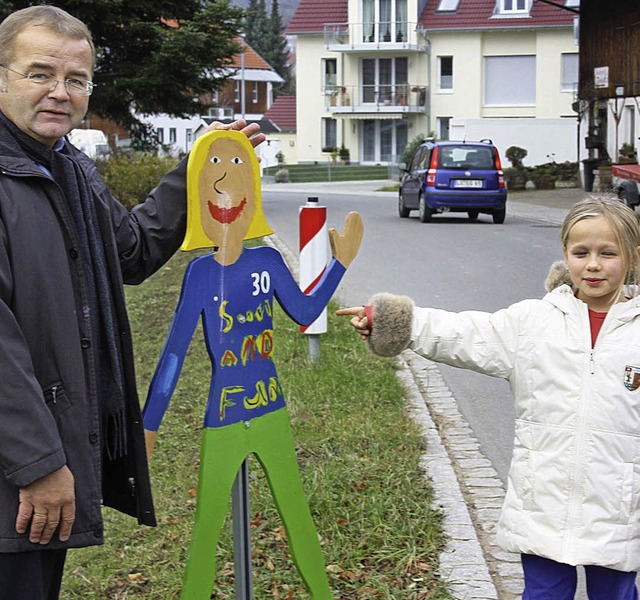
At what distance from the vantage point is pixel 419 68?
55094 mm

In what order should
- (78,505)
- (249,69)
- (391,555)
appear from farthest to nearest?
(249,69)
(391,555)
(78,505)

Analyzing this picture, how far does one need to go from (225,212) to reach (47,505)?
1.19 m

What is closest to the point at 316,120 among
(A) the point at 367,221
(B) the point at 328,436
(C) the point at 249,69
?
(C) the point at 249,69

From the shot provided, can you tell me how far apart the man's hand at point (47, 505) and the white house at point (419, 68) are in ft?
151

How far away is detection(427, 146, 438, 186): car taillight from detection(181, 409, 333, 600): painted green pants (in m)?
18.0

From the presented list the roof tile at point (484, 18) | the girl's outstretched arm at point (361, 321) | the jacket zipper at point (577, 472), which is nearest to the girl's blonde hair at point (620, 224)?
the jacket zipper at point (577, 472)

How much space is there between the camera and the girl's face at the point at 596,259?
3336 mm

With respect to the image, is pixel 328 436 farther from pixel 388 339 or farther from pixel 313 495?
pixel 388 339

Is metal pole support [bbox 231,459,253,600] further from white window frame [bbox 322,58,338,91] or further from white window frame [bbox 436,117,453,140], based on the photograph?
white window frame [bbox 322,58,338,91]

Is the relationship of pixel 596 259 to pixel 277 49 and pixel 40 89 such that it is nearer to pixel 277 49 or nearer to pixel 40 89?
pixel 40 89

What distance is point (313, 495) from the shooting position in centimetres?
518

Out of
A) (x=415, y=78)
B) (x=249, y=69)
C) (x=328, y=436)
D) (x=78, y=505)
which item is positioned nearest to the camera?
(x=78, y=505)

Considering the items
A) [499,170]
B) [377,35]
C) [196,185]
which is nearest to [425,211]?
[499,170]

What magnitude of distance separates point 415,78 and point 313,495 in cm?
5159
